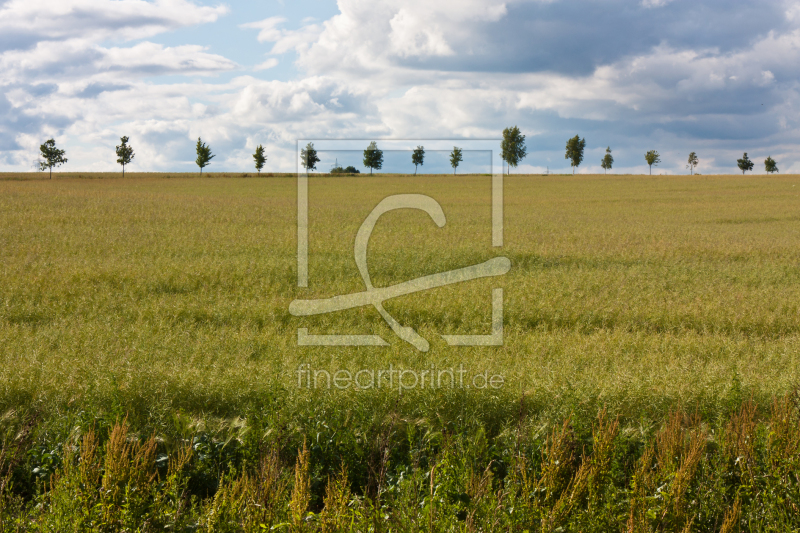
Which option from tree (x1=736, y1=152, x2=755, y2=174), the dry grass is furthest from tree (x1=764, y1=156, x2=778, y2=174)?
the dry grass

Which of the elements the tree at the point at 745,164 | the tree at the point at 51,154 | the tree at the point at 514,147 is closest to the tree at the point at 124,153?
the tree at the point at 51,154

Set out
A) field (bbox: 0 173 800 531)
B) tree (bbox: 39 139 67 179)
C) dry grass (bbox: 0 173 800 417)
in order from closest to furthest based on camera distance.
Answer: field (bbox: 0 173 800 531), dry grass (bbox: 0 173 800 417), tree (bbox: 39 139 67 179)

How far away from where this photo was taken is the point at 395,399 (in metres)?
6.29

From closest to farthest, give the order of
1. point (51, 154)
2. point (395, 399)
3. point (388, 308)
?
point (395, 399), point (388, 308), point (51, 154)

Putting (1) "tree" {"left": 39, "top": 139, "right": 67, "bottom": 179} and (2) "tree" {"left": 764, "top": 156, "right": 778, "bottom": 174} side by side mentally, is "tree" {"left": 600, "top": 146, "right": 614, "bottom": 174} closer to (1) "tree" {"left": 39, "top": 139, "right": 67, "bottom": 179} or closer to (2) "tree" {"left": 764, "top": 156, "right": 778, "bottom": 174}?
(2) "tree" {"left": 764, "top": 156, "right": 778, "bottom": 174}

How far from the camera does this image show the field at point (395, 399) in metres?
4.63

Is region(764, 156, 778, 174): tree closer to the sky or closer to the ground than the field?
closer to the sky

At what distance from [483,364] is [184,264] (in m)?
9.36

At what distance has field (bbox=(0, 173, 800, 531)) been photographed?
15.2 ft

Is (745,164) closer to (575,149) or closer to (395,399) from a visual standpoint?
(575,149)

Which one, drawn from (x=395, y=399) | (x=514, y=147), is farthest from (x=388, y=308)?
(x=514, y=147)

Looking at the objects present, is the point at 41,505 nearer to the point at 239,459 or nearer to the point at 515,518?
the point at 239,459

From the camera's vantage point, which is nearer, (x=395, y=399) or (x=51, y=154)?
(x=395, y=399)

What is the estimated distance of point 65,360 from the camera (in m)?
7.19
